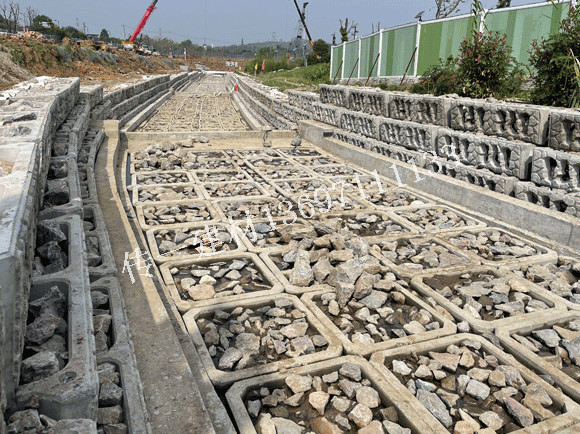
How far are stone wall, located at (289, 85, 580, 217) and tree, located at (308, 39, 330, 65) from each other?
34478 mm

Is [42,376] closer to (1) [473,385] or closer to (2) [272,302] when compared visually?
(2) [272,302]

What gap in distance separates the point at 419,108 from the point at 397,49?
11.0 m

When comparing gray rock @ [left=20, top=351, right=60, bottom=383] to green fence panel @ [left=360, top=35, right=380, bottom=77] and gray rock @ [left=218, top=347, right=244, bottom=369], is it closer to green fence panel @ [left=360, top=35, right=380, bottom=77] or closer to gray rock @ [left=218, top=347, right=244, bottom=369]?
gray rock @ [left=218, top=347, right=244, bottom=369]

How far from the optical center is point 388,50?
16.4m

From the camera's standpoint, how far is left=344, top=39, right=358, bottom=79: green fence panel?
19.7 metres

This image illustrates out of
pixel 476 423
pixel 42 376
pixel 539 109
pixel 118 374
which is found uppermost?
pixel 539 109

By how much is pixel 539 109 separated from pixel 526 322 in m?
2.38

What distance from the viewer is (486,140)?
4723mm

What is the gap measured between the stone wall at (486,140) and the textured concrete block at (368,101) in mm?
15

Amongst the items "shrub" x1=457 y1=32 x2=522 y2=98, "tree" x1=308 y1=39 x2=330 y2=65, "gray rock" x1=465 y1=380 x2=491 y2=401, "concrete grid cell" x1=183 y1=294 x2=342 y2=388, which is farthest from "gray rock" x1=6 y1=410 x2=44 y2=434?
"tree" x1=308 y1=39 x2=330 y2=65

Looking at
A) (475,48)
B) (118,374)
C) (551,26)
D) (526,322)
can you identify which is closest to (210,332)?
(118,374)

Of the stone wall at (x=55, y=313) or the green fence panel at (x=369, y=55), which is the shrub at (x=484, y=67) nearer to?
the stone wall at (x=55, y=313)

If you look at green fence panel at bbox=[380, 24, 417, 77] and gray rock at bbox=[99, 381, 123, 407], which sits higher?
A: green fence panel at bbox=[380, 24, 417, 77]

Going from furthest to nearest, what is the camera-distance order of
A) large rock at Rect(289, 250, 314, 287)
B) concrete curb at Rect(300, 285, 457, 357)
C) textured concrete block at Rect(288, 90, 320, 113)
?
1. textured concrete block at Rect(288, 90, 320, 113)
2. large rock at Rect(289, 250, 314, 287)
3. concrete curb at Rect(300, 285, 457, 357)
